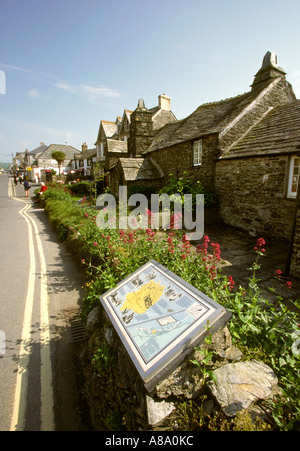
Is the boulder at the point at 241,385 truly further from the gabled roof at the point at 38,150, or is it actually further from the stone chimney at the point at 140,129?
the gabled roof at the point at 38,150

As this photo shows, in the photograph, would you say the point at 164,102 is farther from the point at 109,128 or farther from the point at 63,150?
the point at 63,150

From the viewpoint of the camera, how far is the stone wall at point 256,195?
8.31m

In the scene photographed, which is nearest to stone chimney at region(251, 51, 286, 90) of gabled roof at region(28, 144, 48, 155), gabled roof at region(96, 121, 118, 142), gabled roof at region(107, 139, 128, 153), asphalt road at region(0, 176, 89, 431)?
asphalt road at region(0, 176, 89, 431)

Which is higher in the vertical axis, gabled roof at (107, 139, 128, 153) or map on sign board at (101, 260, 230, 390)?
gabled roof at (107, 139, 128, 153)

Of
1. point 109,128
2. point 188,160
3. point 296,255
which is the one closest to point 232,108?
point 188,160

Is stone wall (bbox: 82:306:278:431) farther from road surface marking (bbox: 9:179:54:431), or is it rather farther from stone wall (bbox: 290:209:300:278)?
stone wall (bbox: 290:209:300:278)

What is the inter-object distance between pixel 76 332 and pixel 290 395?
400 cm

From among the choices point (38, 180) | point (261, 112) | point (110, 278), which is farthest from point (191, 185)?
point (38, 180)

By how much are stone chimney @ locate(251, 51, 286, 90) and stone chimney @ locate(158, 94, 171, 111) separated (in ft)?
58.0

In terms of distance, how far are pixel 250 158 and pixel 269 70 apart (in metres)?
6.29

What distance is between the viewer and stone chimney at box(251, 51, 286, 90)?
11672 millimetres

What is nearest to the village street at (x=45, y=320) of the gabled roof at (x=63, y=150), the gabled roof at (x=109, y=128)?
the gabled roof at (x=109, y=128)
